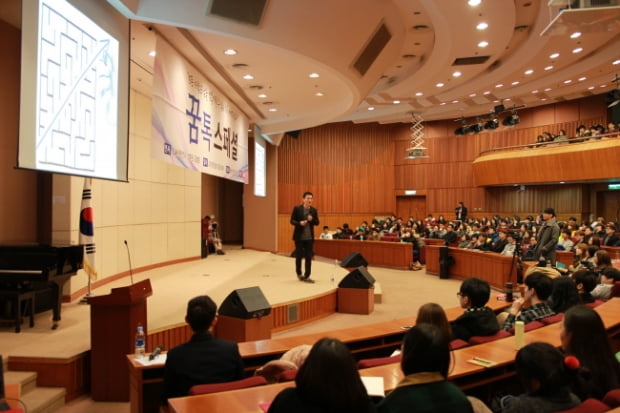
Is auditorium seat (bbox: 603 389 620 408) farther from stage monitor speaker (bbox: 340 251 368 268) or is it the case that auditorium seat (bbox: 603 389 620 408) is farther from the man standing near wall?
stage monitor speaker (bbox: 340 251 368 268)

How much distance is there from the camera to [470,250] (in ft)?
36.2

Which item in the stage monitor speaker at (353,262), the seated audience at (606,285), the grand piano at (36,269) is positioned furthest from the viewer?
the stage monitor speaker at (353,262)

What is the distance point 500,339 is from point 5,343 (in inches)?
173

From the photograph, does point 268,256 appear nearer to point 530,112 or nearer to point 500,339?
point 500,339

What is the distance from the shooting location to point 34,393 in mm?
3990

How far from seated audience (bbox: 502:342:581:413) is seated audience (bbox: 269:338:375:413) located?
759mm

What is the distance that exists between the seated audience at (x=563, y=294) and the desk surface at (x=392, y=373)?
Result: 11.0 inches

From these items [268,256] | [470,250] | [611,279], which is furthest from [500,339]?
[268,256]

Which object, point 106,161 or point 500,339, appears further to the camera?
point 106,161

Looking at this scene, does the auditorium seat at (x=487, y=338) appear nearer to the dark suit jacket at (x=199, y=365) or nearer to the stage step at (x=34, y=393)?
the dark suit jacket at (x=199, y=365)

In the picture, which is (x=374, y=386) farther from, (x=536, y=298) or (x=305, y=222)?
(x=305, y=222)

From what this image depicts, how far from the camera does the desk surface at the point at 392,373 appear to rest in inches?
85.8

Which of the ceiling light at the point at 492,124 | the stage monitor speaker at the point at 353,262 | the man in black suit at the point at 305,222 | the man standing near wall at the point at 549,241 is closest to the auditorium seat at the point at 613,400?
the man standing near wall at the point at 549,241

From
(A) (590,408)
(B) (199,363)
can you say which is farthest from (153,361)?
(A) (590,408)
